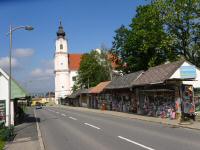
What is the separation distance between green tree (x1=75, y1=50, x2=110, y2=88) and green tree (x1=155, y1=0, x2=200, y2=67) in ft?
184

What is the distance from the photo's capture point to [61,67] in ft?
478

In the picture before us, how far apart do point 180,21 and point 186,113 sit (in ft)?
63.1

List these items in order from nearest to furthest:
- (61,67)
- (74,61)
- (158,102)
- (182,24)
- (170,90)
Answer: (170,90) < (158,102) < (182,24) < (61,67) < (74,61)

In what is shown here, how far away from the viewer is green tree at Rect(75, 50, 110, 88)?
105 meters

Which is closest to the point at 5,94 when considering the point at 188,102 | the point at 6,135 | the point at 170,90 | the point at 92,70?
the point at 6,135

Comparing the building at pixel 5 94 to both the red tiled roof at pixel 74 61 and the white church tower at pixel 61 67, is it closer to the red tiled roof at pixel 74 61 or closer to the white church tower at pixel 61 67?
the white church tower at pixel 61 67

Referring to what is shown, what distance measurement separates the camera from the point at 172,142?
1588 cm

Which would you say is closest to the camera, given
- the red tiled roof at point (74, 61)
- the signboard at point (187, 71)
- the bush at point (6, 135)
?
the bush at point (6, 135)

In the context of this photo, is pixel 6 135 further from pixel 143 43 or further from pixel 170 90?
pixel 143 43

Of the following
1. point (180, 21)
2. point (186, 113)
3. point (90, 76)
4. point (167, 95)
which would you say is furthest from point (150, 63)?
point (90, 76)

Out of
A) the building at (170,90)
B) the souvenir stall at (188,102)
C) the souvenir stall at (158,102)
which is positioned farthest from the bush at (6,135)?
the souvenir stall at (158,102)

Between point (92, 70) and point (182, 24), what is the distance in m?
60.3

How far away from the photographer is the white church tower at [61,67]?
14300 cm

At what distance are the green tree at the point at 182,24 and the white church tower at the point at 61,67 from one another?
318 ft
